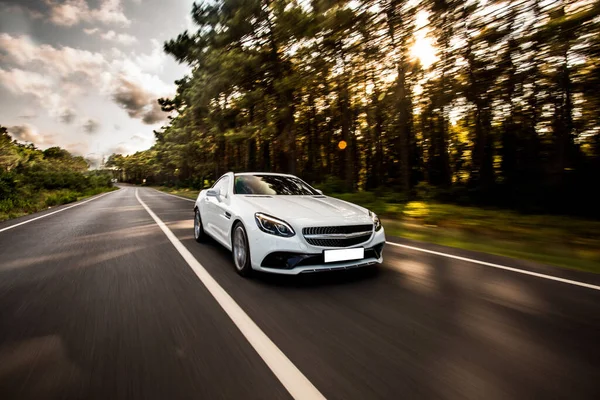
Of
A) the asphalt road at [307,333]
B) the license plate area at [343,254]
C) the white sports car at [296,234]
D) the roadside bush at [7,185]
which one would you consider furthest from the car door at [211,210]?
the roadside bush at [7,185]

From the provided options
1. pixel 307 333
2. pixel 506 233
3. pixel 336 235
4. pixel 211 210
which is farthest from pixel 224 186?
pixel 506 233

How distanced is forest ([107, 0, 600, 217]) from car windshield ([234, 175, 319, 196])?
8056mm

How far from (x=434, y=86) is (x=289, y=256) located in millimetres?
11825

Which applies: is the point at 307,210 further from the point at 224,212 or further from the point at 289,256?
the point at 224,212

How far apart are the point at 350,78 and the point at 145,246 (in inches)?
530

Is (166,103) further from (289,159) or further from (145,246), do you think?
(145,246)

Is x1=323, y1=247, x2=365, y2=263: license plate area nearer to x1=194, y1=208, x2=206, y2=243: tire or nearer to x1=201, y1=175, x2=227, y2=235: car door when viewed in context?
x1=201, y1=175, x2=227, y2=235: car door

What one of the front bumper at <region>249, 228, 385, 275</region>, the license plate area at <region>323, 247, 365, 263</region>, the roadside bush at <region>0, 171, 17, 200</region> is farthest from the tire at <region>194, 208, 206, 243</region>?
the roadside bush at <region>0, 171, 17, 200</region>

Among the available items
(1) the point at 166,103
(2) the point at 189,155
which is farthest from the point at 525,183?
(1) the point at 166,103

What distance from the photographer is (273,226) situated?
3963 mm

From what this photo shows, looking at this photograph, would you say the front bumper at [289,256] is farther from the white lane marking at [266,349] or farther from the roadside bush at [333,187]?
the roadside bush at [333,187]

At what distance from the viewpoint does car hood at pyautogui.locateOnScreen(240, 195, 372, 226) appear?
4004 millimetres

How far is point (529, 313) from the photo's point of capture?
320 centimetres

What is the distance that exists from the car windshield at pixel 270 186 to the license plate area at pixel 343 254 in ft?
5.88
